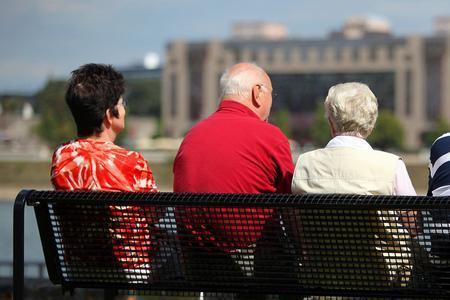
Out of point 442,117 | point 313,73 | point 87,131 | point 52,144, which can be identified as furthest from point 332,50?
point 87,131

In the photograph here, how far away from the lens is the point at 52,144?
93000mm

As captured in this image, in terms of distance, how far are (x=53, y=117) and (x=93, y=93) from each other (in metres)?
94.7

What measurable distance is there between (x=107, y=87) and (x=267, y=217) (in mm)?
797

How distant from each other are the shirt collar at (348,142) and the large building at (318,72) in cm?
9444

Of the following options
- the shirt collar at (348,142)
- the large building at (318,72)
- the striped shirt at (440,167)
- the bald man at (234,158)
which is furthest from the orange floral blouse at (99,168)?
the large building at (318,72)

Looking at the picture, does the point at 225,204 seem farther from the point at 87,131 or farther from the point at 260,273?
the point at 87,131

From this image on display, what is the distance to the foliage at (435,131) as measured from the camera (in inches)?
3681

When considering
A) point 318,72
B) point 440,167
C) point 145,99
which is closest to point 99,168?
point 440,167

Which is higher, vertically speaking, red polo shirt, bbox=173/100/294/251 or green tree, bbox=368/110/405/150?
red polo shirt, bbox=173/100/294/251

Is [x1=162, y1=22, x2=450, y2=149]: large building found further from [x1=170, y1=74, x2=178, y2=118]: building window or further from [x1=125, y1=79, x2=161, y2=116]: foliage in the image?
[x1=125, y1=79, x2=161, y2=116]: foliage

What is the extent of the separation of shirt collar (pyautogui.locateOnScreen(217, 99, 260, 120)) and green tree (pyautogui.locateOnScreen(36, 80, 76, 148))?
82.9 metres

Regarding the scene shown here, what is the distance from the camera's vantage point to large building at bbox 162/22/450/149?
102 meters

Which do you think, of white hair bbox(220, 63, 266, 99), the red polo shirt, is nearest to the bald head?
white hair bbox(220, 63, 266, 99)

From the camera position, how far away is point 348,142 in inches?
156
